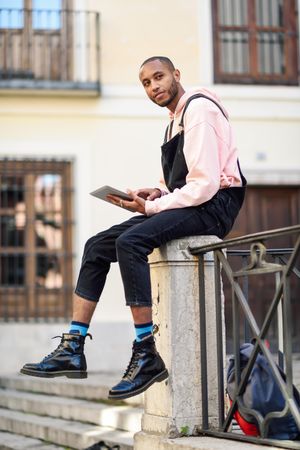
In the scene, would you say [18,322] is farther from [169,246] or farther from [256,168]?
[169,246]

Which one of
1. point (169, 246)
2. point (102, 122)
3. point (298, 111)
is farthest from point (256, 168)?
point (169, 246)

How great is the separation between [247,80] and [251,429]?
9.40 metres

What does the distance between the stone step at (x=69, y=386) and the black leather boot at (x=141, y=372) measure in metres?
2.70

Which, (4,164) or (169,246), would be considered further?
(4,164)

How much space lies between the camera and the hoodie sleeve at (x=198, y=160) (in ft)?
15.3

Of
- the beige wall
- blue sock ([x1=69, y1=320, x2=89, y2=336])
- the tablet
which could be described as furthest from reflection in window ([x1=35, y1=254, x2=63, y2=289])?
the tablet

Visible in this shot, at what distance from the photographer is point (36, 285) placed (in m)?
12.7

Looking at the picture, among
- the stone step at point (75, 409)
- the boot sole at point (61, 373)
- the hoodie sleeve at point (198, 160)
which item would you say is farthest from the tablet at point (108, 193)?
the stone step at point (75, 409)

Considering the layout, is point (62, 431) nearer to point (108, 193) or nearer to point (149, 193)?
point (149, 193)

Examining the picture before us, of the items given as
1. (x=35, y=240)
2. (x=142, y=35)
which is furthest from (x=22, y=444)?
(x=142, y=35)

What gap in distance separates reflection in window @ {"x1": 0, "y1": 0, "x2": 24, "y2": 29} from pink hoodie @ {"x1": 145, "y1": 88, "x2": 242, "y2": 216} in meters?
8.59

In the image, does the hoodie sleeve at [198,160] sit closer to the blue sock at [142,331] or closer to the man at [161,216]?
the man at [161,216]

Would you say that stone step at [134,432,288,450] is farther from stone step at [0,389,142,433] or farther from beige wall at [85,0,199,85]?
beige wall at [85,0,199,85]

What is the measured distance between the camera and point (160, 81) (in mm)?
4891
